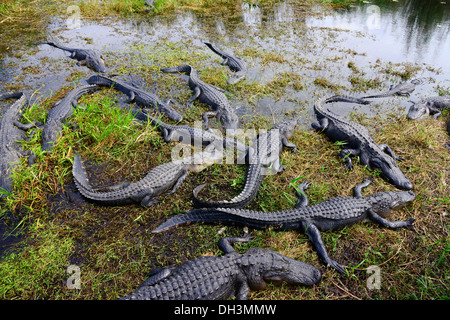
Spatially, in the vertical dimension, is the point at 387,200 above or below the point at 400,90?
below

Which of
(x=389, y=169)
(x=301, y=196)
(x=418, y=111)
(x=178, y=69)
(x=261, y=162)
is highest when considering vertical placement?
(x=178, y=69)

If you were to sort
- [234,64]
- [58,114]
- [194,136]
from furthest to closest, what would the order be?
[234,64] → [58,114] → [194,136]

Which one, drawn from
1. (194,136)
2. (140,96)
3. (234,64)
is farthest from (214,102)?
(234,64)

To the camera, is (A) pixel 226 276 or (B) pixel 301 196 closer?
(A) pixel 226 276

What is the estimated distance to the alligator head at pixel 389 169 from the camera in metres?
4.11

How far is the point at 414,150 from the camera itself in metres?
4.84

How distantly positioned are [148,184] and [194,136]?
1421 millimetres

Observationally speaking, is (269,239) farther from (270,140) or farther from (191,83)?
(191,83)

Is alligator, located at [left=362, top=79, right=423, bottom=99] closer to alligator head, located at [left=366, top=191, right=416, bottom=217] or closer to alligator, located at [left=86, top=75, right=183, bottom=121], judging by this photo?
alligator head, located at [left=366, top=191, right=416, bottom=217]

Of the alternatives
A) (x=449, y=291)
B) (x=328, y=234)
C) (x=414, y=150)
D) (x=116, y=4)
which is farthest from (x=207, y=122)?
(x=116, y=4)

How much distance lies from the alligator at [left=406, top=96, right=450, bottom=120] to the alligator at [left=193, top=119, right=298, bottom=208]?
2783mm

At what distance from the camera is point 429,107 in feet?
19.7

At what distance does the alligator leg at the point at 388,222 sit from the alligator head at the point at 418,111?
10.4 feet

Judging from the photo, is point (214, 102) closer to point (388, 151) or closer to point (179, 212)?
point (179, 212)
